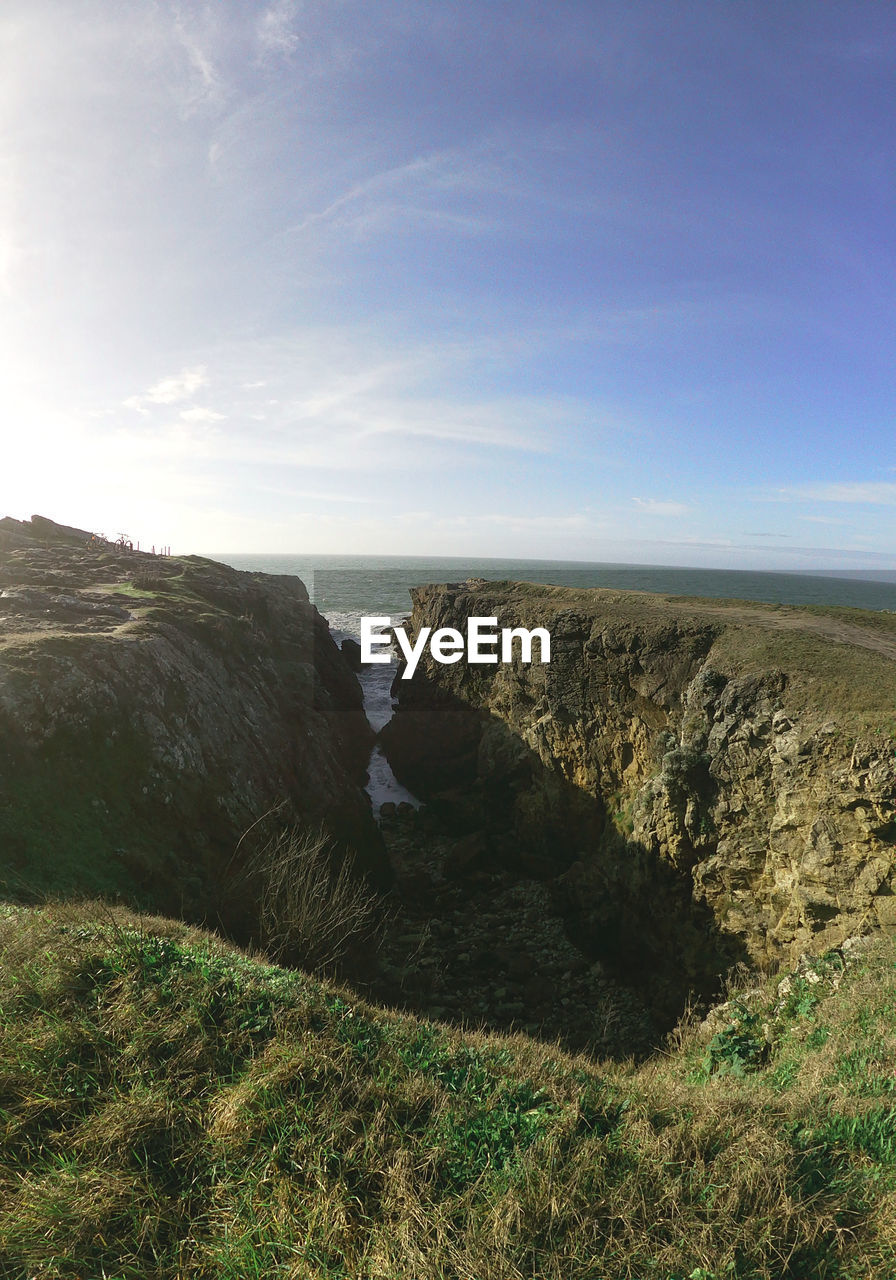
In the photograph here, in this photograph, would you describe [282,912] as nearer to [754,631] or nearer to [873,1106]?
[873,1106]

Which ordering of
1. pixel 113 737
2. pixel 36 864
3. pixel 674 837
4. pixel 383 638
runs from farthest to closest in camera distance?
pixel 383 638
pixel 674 837
pixel 113 737
pixel 36 864

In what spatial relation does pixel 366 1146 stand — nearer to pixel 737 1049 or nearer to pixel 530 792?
pixel 737 1049

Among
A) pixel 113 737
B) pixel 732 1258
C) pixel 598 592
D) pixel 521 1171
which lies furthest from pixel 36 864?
pixel 598 592

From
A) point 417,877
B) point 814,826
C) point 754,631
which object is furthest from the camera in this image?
point 417,877

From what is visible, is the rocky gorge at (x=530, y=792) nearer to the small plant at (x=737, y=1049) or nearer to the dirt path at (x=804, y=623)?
the dirt path at (x=804, y=623)
